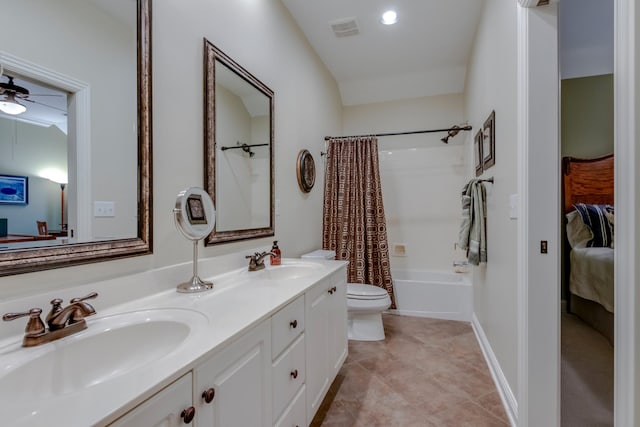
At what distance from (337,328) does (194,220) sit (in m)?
1.09

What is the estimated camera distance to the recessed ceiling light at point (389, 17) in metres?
2.45

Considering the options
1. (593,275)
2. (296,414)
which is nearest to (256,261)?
(296,414)

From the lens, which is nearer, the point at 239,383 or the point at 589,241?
the point at 239,383

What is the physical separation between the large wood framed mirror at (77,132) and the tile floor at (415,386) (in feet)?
4.60

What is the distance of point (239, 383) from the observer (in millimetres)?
875

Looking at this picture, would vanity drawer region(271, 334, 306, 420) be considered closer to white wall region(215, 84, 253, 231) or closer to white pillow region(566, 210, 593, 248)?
white wall region(215, 84, 253, 231)

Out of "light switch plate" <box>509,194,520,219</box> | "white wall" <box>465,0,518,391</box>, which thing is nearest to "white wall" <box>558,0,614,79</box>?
"white wall" <box>465,0,518,391</box>

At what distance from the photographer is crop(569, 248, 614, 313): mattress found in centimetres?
237

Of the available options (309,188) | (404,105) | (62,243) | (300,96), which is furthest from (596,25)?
(62,243)

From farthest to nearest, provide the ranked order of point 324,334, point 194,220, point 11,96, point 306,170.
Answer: point 306,170 → point 324,334 → point 194,220 → point 11,96

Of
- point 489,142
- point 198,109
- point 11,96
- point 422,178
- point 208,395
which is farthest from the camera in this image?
point 422,178

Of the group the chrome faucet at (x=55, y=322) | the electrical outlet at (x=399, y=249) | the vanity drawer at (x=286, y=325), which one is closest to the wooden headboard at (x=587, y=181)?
the electrical outlet at (x=399, y=249)

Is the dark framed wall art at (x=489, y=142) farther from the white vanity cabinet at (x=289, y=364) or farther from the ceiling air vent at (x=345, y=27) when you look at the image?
the white vanity cabinet at (x=289, y=364)

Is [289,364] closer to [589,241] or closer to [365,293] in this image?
[365,293]
